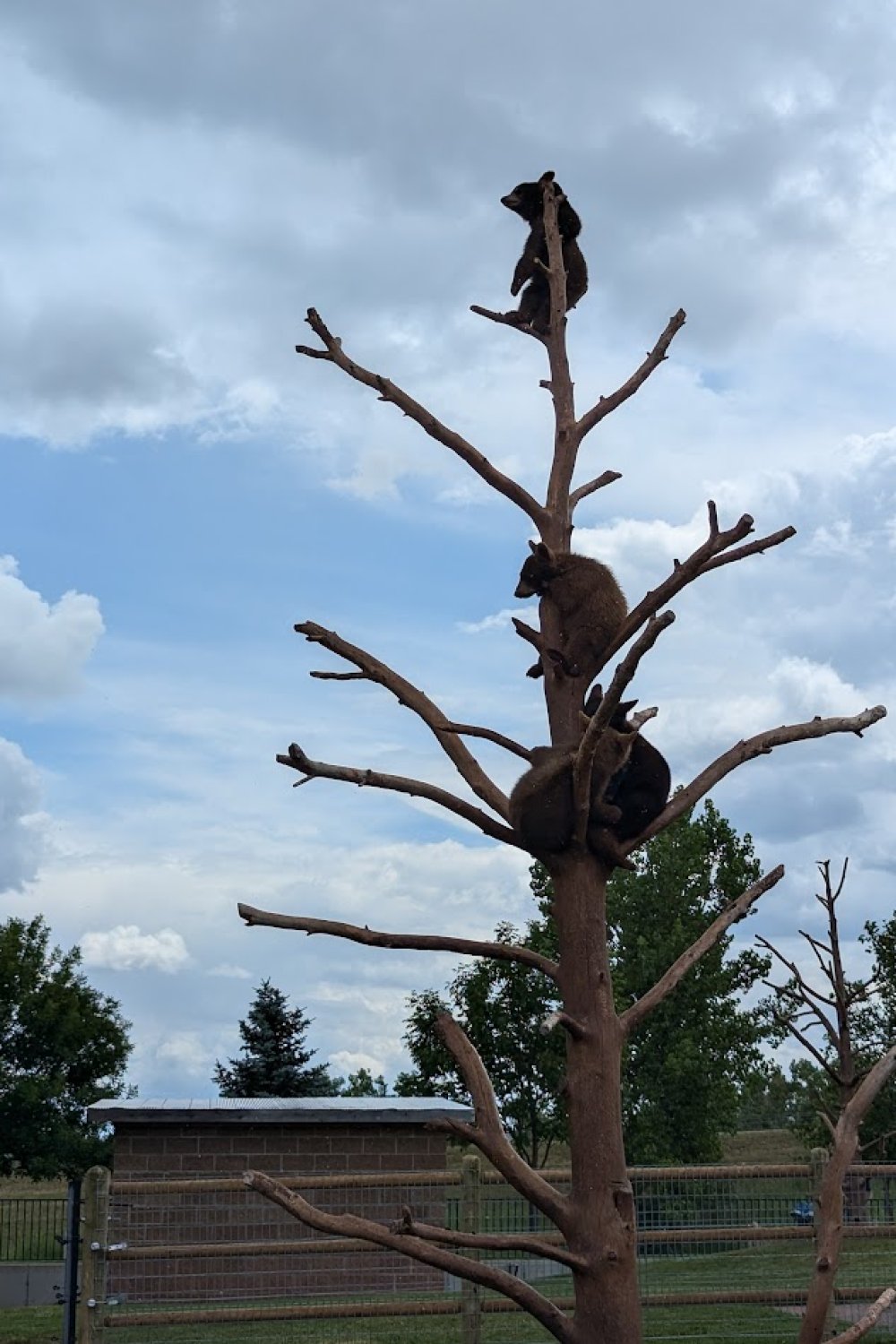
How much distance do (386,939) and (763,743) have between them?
3.14 feet

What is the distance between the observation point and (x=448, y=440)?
140 inches

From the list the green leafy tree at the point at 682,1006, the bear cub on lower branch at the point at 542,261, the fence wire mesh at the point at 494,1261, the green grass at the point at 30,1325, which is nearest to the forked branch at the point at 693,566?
the bear cub on lower branch at the point at 542,261

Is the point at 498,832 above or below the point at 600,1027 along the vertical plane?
above

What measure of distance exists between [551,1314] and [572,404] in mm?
2040

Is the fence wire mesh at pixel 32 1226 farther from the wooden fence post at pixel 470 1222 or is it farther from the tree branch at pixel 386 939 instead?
the tree branch at pixel 386 939

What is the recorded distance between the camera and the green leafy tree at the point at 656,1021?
28828 mm

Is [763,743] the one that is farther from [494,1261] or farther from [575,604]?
[494,1261]

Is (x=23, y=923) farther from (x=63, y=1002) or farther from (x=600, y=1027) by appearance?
(x=600, y=1027)

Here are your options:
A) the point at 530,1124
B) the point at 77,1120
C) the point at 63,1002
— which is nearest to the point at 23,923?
the point at 63,1002

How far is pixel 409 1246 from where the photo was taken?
2594 mm

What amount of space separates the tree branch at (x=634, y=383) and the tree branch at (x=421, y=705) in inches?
31.1

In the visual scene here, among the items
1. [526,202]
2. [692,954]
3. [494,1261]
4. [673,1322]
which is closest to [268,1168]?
[494,1261]

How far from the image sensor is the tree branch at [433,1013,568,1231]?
2.67m

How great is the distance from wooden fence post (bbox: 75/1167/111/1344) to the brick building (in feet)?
12.5
